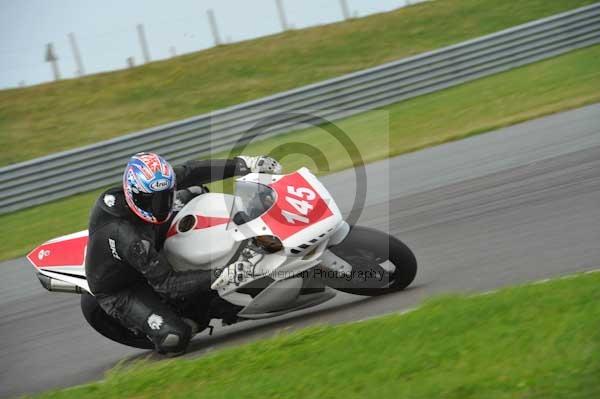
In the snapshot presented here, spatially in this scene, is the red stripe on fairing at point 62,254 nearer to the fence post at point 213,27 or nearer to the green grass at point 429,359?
the green grass at point 429,359

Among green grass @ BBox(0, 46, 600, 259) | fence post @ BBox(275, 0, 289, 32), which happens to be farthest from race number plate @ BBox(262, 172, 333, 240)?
fence post @ BBox(275, 0, 289, 32)

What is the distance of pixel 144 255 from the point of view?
20.1ft

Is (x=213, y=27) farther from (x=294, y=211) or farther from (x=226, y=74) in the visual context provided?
(x=294, y=211)

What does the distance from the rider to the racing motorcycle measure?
163 millimetres

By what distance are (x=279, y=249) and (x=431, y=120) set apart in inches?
353

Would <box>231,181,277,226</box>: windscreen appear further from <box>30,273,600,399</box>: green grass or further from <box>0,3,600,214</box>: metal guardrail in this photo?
<box>0,3,600,214</box>: metal guardrail

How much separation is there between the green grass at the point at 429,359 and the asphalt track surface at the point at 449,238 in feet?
2.85

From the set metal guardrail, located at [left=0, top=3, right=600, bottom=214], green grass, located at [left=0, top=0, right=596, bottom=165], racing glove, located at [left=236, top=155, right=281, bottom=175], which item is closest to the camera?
racing glove, located at [left=236, top=155, right=281, bottom=175]

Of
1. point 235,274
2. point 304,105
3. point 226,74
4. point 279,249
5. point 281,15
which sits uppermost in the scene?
point 281,15

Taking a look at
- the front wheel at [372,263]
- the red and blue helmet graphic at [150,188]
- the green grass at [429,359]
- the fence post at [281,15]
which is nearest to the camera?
the green grass at [429,359]

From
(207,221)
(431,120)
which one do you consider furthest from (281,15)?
(207,221)

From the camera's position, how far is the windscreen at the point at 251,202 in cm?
616

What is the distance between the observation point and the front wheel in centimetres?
625

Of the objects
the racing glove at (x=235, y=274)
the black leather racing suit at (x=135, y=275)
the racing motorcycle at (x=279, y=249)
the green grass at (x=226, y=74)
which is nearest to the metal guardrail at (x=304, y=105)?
the green grass at (x=226, y=74)
